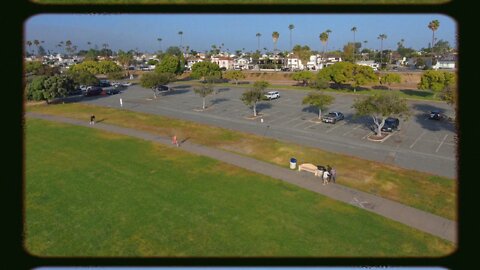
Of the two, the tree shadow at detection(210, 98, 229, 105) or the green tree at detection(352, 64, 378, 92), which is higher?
the green tree at detection(352, 64, 378, 92)

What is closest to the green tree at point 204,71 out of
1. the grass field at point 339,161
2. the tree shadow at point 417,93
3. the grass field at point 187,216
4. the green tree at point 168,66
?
the green tree at point 168,66

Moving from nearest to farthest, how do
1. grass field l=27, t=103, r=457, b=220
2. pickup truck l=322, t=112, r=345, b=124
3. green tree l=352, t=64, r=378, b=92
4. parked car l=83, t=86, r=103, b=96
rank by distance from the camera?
grass field l=27, t=103, r=457, b=220 → pickup truck l=322, t=112, r=345, b=124 → parked car l=83, t=86, r=103, b=96 → green tree l=352, t=64, r=378, b=92

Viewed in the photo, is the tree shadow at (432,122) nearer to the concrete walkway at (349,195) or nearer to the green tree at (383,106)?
the green tree at (383,106)


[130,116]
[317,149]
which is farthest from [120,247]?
[130,116]

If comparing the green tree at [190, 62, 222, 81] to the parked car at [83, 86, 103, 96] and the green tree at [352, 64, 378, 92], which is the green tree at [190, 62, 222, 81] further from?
the green tree at [352, 64, 378, 92]

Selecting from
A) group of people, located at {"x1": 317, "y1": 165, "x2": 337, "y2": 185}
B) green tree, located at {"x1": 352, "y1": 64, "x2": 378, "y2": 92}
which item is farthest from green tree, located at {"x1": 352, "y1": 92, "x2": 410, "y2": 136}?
green tree, located at {"x1": 352, "y1": 64, "x2": 378, "y2": 92}

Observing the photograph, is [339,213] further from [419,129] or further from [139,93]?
[139,93]
